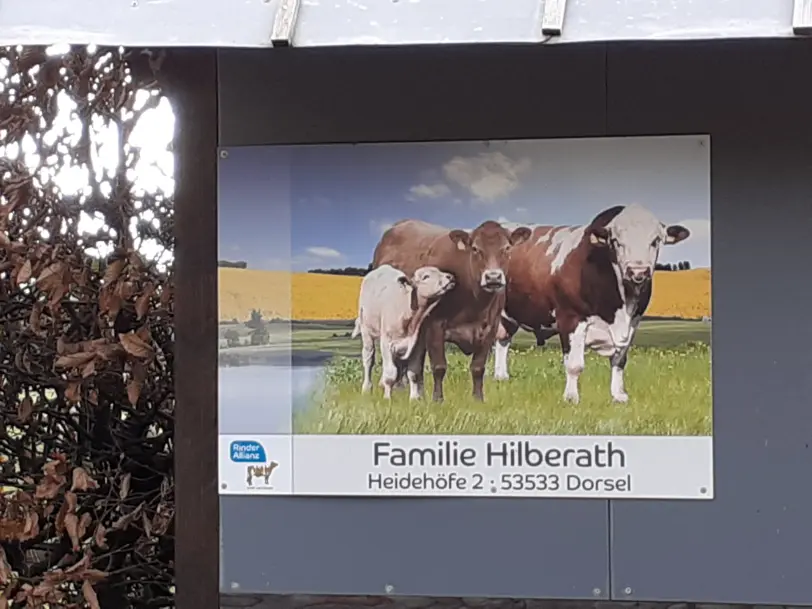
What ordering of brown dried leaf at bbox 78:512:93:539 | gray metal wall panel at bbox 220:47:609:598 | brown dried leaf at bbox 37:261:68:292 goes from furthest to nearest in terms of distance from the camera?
brown dried leaf at bbox 78:512:93:539
brown dried leaf at bbox 37:261:68:292
gray metal wall panel at bbox 220:47:609:598

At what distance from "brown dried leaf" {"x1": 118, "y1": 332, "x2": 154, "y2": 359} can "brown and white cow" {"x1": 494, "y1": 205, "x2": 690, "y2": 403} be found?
1.43m

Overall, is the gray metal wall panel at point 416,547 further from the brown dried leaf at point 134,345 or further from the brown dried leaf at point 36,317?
the brown dried leaf at point 36,317

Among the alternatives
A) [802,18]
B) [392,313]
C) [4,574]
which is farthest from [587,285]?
[4,574]

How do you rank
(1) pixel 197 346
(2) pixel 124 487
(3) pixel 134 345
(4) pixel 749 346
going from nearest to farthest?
(4) pixel 749 346, (1) pixel 197 346, (3) pixel 134 345, (2) pixel 124 487

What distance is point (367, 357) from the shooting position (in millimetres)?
3758

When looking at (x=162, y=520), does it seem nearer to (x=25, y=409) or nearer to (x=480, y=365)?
(x=25, y=409)

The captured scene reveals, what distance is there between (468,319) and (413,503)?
25.7 inches

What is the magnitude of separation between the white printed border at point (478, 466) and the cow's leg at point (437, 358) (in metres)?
0.16

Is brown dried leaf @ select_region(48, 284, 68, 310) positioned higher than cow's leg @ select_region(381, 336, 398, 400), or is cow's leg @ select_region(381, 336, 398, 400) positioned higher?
brown dried leaf @ select_region(48, 284, 68, 310)

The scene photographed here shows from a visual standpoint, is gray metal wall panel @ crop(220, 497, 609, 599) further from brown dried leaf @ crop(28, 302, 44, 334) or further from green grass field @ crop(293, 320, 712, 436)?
brown dried leaf @ crop(28, 302, 44, 334)

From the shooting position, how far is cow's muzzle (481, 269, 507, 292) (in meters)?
3.70

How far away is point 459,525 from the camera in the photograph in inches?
146

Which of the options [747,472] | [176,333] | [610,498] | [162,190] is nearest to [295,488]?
[176,333]

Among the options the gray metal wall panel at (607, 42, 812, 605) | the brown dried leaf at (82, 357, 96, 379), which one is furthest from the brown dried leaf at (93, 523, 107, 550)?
the gray metal wall panel at (607, 42, 812, 605)
